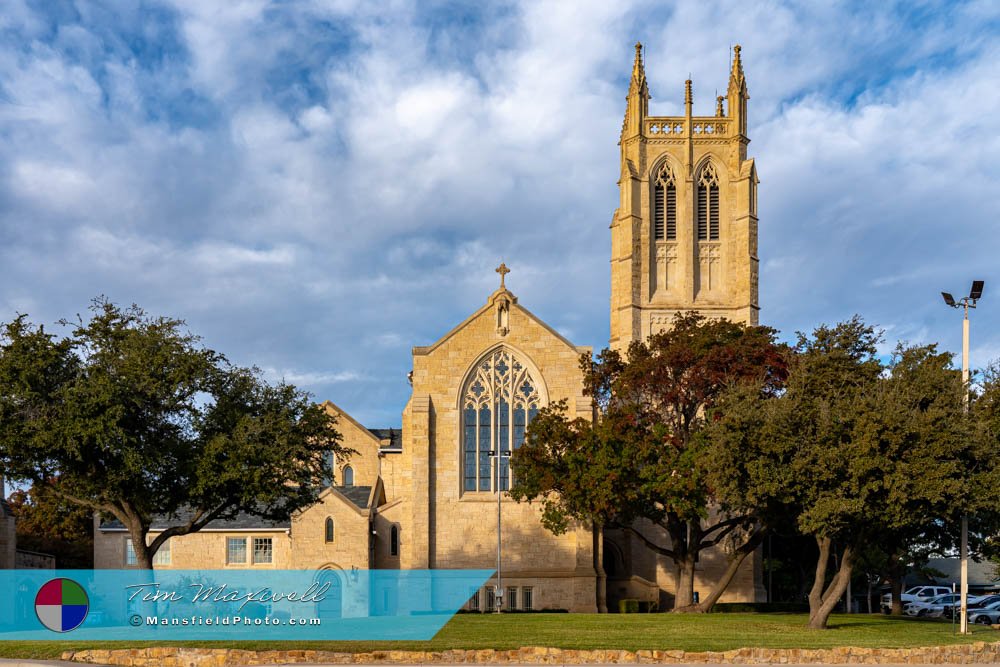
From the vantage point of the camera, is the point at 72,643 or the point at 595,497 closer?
the point at 72,643

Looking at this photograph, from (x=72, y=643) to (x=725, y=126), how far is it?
174ft

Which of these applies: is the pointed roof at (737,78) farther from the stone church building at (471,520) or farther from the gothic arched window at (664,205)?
the stone church building at (471,520)

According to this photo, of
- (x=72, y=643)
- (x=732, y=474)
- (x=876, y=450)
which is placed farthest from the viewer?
(x=732, y=474)

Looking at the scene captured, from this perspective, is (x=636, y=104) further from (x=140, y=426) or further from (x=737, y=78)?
(x=140, y=426)

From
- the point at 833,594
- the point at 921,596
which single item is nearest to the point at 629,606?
the point at 833,594

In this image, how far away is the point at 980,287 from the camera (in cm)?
3575

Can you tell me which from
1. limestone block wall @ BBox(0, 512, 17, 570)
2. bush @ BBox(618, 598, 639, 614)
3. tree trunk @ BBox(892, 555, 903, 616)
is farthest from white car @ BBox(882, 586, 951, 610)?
limestone block wall @ BBox(0, 512, 17, 570)

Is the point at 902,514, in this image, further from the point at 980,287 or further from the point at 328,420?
the point at 328,420

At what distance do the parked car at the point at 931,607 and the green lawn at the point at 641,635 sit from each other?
12.4 m

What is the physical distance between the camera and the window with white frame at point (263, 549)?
5759 centimetres

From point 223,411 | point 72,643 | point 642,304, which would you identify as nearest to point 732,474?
point 223,411

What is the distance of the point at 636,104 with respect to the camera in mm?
68938

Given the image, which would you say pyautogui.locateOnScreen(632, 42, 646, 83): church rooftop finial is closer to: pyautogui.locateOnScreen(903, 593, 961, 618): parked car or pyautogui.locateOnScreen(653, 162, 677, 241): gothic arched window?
pyautogui.locateOnScreen(653, 162, 677, 241): gothic arched window

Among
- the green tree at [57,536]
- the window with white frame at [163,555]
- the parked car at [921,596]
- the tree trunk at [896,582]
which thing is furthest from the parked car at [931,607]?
the green tree at [57,536]
